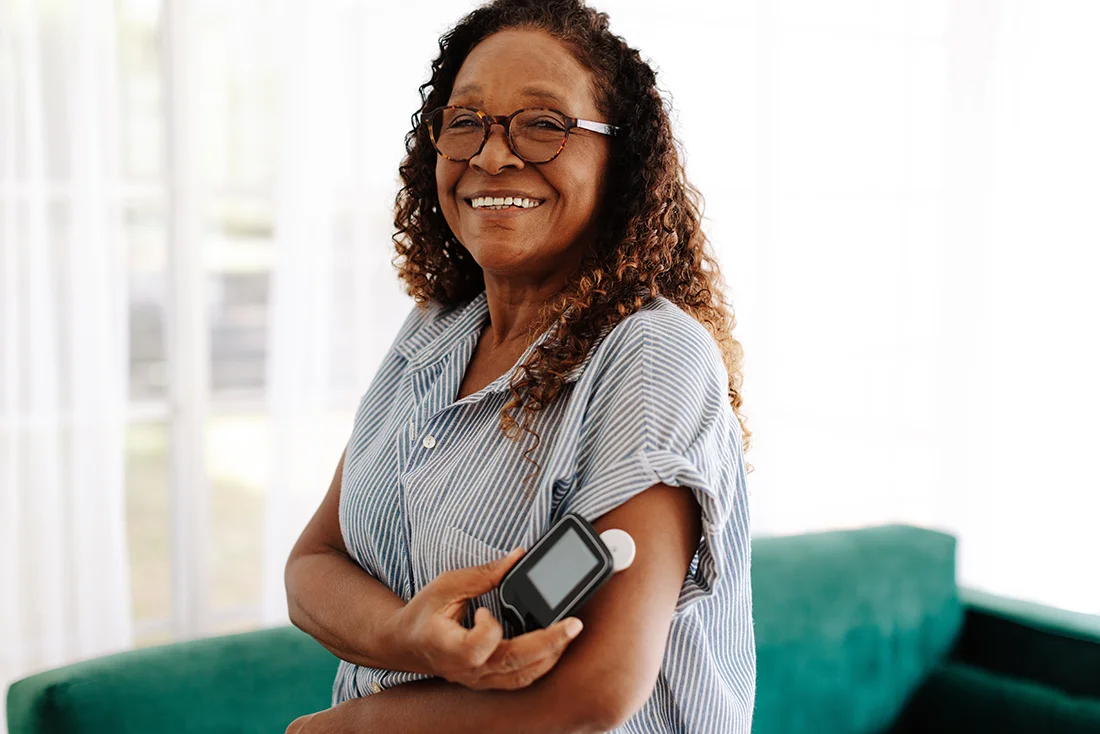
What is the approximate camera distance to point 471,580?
104 cm

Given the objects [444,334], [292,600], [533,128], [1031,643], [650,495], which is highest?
[533,128]

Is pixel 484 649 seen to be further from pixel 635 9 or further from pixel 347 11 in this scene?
pixel 635 9

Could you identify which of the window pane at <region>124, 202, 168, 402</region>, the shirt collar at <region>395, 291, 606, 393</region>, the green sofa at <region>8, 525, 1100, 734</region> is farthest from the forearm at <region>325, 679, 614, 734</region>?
the window pane at <region>124, 202, 168, 402</region>

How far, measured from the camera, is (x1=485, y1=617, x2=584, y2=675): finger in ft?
3.24

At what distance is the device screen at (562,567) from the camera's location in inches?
39.2

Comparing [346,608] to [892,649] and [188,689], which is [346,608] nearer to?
[188,689]

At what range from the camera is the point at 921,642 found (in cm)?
254

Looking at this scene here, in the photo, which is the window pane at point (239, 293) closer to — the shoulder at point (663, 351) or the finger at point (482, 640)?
the shoulder at point (663, 351)

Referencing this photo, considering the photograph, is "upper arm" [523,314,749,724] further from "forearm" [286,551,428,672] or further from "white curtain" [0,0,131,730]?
"white curtain" [0,0,131,730]

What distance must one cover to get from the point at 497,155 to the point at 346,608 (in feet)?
1.86

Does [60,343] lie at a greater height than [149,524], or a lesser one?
greater

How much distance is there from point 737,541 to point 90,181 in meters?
2.02

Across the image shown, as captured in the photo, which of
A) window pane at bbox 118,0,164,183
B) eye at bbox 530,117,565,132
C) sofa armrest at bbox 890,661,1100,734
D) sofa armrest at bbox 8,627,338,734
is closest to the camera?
eye at bbox 530,117,565,132

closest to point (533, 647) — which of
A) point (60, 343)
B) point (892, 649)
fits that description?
point (892, 649)
